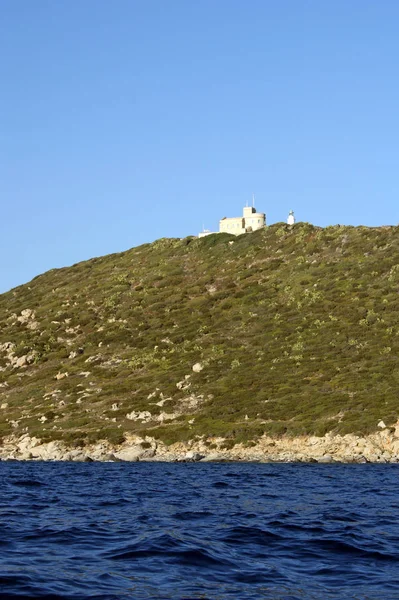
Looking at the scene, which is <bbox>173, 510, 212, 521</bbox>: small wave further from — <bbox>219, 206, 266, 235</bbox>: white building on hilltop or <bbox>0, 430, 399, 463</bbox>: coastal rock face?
<bbox>219, 206, 266, 235</bbox>: white building on hilltop

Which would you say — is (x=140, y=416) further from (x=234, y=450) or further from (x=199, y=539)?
(x=199, y=539)

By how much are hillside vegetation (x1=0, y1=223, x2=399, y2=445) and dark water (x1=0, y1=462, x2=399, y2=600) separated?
32.8 m

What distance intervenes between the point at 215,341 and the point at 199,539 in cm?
8095

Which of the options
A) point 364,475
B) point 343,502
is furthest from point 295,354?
point 343,502

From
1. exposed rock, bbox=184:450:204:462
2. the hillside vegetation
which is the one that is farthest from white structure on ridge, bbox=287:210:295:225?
exposed rock, bbox=184:450:204:462

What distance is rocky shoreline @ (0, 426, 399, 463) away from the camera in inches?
2474

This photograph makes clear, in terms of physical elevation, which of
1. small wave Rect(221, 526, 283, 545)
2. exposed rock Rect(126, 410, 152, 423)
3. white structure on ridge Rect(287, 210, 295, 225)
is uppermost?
white structure on ridge Rect(287, 210, 295, 225)

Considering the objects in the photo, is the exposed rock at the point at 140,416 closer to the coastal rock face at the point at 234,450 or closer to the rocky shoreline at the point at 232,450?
the rocky shoreline at the point at 232,450

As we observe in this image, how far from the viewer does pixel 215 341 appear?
103 meters

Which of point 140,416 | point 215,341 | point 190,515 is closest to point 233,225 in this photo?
point 215,341

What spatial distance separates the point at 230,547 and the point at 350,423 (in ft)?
159

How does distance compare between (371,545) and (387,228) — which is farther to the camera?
(387,228)

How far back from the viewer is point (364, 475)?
47.6m

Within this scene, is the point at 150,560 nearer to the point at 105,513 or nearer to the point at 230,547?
the point at 230,547
